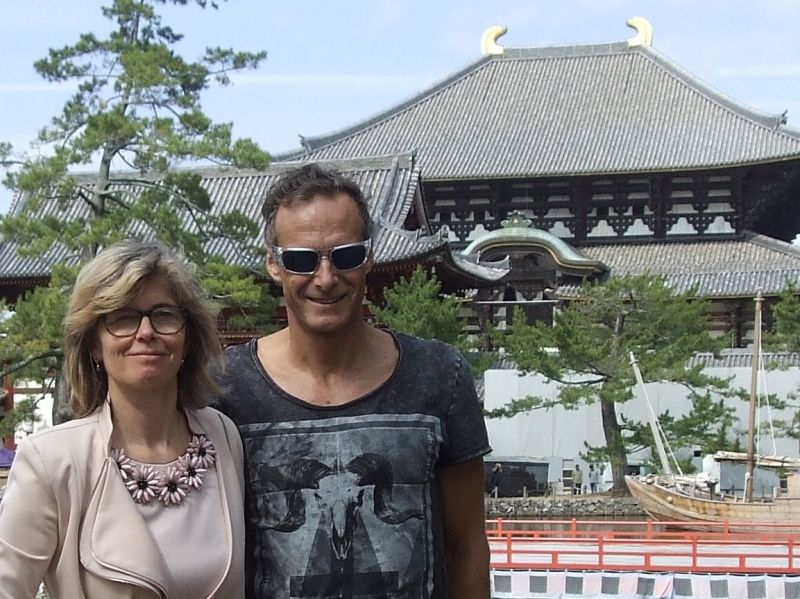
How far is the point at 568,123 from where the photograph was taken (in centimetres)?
2928

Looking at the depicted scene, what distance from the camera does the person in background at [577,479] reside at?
68.6 feet

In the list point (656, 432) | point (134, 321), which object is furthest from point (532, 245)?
point (134, 321)

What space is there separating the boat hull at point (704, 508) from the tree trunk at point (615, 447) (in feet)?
5.54

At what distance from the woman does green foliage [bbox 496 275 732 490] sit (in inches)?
660

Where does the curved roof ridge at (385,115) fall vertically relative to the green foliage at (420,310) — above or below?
above

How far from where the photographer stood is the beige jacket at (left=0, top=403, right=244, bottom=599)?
81.4 inches

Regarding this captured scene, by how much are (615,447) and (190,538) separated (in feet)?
58.0

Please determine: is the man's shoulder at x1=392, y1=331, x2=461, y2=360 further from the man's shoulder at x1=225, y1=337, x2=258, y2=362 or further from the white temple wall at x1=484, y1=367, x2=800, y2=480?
the white temple wall at x1=484, y1=367, x2=800, y2=480

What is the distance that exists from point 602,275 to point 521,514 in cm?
648

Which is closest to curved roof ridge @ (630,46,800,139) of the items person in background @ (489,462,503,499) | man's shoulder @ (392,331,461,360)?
person in background @ (489,462,503,499)

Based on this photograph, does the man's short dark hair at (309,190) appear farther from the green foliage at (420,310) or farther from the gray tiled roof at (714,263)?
the gray tiled roof at (714,263)

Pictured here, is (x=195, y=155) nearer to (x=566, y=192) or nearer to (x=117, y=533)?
(x=117, y=533)

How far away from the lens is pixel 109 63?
13.1 metres

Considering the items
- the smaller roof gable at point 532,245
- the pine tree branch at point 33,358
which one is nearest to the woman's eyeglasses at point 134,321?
the pine tree branch at point 33,358
